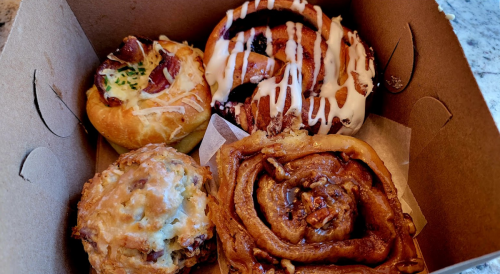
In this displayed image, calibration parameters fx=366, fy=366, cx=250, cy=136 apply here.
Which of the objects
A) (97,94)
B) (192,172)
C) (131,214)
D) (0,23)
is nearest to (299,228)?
(192,172)

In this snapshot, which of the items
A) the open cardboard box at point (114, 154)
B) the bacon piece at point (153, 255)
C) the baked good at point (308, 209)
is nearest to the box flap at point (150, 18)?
the open cardboard box at point (114, 154)

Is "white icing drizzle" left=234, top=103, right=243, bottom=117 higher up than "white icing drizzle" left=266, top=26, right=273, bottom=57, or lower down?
lower down

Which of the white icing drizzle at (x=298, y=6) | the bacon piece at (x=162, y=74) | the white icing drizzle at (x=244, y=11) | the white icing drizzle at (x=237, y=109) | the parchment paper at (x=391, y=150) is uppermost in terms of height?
the white icing drizzle at (x=298, y=6)

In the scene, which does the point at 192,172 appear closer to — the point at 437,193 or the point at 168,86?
the point at 168,86

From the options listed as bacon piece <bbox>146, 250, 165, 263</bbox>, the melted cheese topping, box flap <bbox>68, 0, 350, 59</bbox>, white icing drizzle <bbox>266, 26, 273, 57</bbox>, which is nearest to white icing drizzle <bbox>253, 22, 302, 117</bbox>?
white icing drizzle <bbox>266, 26, 273, 57</bbox>

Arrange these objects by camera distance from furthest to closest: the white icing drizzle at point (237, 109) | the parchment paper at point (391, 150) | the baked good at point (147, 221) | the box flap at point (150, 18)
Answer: the box flap at point (150, 18)
the white icing drizzle at point (237, 109)
the parchment paper at point (391, 150)
the baked good at point (147, 221)

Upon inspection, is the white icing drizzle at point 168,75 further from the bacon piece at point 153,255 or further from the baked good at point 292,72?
the bacon piece at point 153,255

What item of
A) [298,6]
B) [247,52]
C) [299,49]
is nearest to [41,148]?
[247,52]

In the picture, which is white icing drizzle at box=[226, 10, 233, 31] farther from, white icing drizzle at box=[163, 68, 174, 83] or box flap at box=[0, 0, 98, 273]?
box flap at box=[0, 0, 98, 273]
